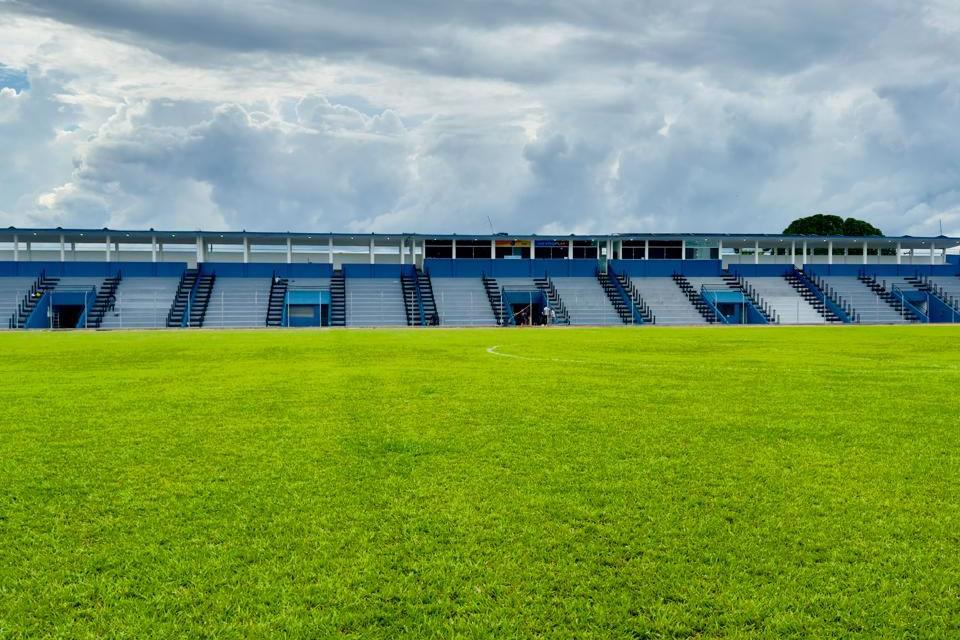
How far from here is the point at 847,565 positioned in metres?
3.92

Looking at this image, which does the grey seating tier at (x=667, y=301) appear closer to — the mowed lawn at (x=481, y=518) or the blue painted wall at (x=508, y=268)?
the blue painted wall at (x=508, y=268)

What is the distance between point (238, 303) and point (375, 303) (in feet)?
31.9

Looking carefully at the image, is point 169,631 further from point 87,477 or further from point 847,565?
point 847,565

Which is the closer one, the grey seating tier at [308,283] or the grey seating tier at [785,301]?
the grey seating tier at [785,301]

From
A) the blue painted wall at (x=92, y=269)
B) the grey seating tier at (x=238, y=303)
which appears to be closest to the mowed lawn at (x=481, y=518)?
the grey seating tier at (x=238, y=303)

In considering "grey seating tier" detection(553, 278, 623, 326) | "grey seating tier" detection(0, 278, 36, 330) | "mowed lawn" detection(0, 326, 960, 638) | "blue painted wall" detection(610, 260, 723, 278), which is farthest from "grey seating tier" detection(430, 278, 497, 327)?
"mowed lawn" detection(0, 326, 960, 638)

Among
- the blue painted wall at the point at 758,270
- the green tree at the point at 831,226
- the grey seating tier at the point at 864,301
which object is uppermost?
the green tree at the point at 831,226

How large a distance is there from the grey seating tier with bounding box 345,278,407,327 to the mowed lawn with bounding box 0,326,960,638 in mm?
41783

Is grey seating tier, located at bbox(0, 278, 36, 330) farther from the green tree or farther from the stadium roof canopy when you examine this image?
the green tree

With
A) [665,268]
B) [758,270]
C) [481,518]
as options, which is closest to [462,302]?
[665,268]

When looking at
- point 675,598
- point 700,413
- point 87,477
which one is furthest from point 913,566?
point 87,477

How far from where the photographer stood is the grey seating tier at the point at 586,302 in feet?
172

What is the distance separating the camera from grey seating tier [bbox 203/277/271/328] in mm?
50250

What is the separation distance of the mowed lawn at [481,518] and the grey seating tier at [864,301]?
173ft
